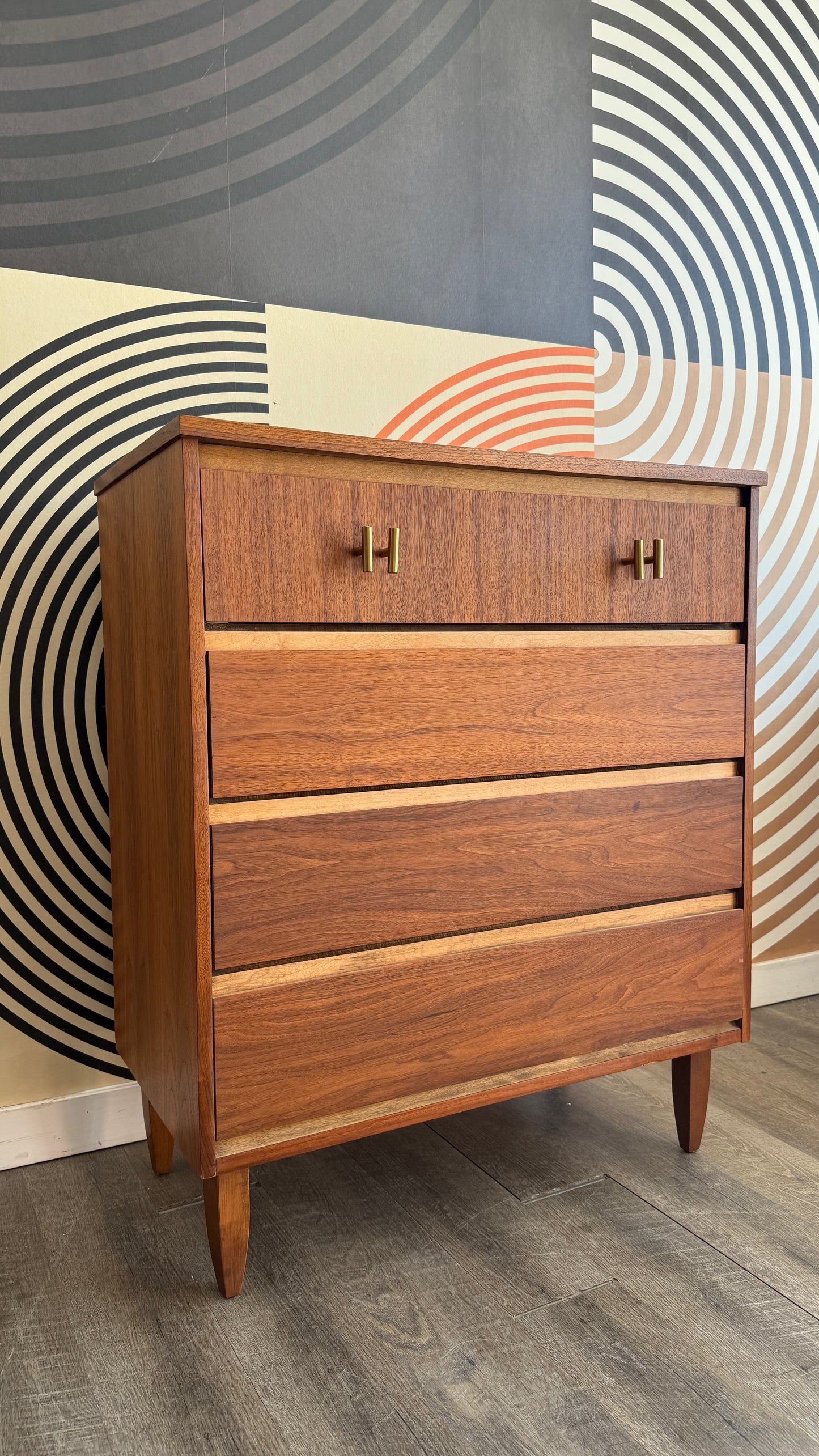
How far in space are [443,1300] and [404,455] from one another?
1028 mm

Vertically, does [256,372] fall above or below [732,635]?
above

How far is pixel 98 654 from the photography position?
1.64 m

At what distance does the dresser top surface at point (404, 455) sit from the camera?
1093mm

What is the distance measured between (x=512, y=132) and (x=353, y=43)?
1.14 ft

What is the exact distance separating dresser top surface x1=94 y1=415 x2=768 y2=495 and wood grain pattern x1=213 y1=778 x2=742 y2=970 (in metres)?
0.42

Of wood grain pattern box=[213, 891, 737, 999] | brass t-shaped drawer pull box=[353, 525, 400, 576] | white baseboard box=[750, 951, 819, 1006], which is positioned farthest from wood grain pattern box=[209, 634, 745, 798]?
white baseboard box=[750, 951, 819, 1006]

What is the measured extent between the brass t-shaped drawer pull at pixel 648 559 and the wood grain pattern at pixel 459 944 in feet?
1.54

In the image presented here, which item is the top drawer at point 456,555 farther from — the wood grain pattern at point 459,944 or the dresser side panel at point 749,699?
the wood grain pattern at point 459,944

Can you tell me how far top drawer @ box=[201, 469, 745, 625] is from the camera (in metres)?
1.13

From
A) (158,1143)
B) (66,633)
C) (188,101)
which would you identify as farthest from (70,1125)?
(188,101)

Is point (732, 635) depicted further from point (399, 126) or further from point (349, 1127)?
point (399, 126)

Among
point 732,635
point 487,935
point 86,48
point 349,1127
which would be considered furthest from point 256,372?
point 349,1127

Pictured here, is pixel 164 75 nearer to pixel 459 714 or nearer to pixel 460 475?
pixel 460 475

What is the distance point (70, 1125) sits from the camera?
1628mm
